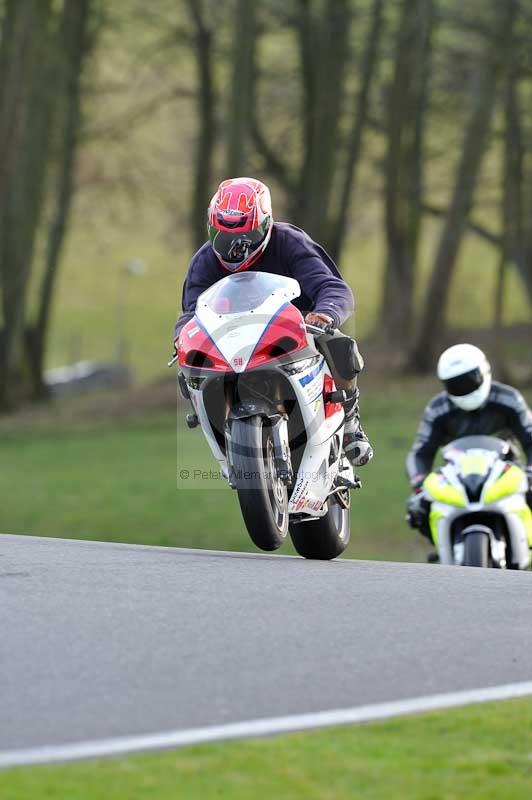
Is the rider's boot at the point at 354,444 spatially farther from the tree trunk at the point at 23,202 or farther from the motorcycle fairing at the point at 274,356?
the tree trunk at the point at 23,202

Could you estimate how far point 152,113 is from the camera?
142 feet

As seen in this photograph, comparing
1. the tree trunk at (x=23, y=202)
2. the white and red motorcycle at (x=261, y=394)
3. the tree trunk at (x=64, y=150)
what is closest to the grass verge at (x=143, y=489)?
the tree trunk at (x=23, y=202)

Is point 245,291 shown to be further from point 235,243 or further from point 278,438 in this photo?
point 278,438

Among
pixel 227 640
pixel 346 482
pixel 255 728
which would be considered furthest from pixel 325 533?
pixel 255 728

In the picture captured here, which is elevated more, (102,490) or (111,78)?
(111,78)

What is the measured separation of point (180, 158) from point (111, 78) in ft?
25.1

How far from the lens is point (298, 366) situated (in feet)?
28.9

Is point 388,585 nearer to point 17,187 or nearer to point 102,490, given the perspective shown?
point 102,490

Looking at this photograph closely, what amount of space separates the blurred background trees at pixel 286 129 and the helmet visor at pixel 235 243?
21529 millimetres

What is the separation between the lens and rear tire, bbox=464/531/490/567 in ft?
34.7

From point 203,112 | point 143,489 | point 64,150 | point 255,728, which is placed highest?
point 203,112

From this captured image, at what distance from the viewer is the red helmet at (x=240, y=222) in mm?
8883

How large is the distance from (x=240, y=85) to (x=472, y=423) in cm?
2133

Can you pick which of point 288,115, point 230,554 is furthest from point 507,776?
point 288,115
